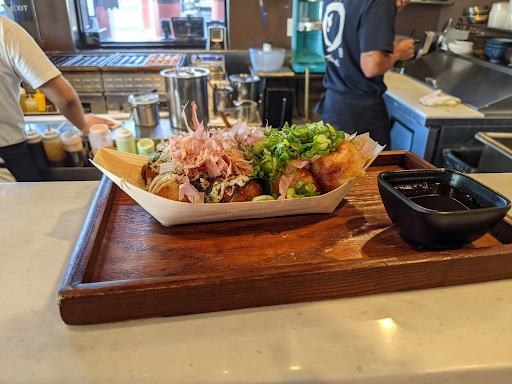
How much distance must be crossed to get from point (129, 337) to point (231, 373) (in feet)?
0.75

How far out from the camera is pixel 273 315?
2.72 ft

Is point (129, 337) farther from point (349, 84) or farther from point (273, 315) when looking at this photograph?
point (349, 84)

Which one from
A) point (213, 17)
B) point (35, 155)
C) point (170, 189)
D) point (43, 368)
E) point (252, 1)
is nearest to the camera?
point (43, 368)

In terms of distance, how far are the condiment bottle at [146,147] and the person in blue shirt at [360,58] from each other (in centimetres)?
138

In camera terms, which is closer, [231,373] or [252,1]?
[231,373]

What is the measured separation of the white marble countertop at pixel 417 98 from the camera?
283 centimetres

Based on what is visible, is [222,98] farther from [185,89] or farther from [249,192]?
[249,192]

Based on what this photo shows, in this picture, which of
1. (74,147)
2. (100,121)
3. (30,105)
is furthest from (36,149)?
(30,105)

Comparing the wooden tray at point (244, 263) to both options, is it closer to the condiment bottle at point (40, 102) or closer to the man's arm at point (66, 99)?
the man's arm at point (66, 99)

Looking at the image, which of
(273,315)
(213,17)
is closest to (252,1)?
(213,17)

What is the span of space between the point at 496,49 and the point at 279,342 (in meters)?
3.48

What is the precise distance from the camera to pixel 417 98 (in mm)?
3219

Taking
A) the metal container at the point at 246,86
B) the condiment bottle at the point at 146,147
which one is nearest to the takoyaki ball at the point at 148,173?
the condiment bottle at the point at 146,147

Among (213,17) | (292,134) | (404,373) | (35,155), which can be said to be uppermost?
(213,17)
